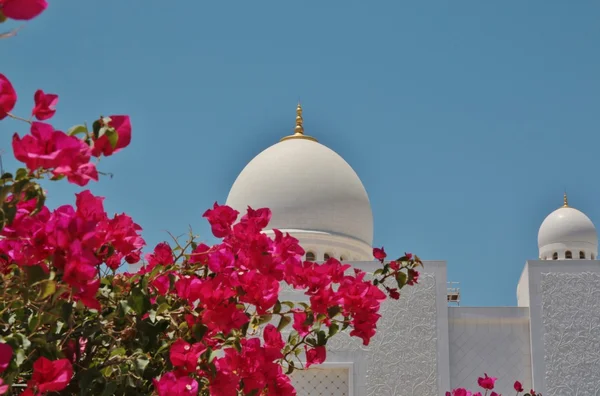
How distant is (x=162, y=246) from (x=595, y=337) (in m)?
9.13

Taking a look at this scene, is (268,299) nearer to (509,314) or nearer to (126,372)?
(126,372)

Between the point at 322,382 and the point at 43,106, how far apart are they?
371 inches

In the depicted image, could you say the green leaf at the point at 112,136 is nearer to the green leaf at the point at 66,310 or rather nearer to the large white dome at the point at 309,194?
the green leaf at the point at 66,310

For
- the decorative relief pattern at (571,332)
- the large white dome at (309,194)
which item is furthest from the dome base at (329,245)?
the decorative relief pattern at (571,332)

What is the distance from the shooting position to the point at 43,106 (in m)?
1.88

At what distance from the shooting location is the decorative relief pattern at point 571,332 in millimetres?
10914

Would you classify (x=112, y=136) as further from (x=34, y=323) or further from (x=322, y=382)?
(x=322, y=382)

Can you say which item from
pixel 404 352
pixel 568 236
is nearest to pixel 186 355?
pixel 404 352

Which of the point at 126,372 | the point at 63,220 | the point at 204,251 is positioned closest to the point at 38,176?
the point at 63,220

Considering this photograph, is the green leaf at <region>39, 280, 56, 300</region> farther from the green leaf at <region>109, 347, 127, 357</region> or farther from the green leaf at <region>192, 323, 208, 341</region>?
the green leaf at <region>192, 323, 208, 341</region>

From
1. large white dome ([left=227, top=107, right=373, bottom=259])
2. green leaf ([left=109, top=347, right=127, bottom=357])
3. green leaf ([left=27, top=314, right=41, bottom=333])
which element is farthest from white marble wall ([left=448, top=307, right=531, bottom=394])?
green leaf ([left=27, top=314, right=41, bottom=333])

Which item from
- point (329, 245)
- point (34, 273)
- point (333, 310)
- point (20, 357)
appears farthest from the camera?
point (329, 245)

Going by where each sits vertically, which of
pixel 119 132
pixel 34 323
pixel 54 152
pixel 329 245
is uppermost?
pixel 329 245

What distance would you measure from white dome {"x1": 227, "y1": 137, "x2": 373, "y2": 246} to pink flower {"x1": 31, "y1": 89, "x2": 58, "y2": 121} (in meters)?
11.5
